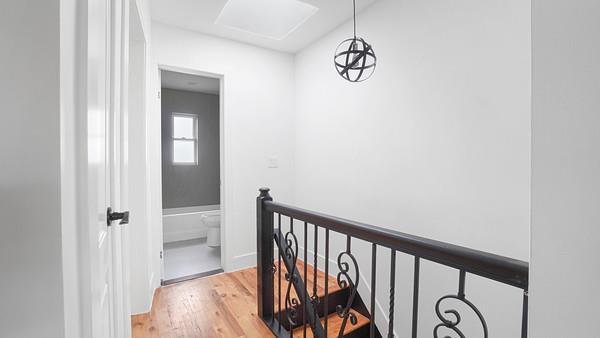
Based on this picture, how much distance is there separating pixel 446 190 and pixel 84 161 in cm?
201

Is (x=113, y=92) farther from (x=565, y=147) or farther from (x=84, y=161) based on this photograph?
(x=565, y=147)

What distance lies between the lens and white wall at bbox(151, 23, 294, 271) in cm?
287

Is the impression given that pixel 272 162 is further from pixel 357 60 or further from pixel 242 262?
pixel 357 60

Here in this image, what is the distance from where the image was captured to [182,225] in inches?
178

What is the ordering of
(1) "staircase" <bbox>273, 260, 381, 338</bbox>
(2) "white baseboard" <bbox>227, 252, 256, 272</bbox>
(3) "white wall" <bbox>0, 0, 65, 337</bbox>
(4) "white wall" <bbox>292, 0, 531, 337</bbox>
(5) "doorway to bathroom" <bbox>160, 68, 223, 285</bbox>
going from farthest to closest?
(5) "doorway to bathroom" <bbox>160, 68, 223, 285</bbox> < (2) "white baseboard" <bbox>227, 252, 256, 272</bbox> < (1) "staircase" <bbox>273, 260, 381, 338</bbox> < (4) "white wall" <bbox>292, 0, 531, 337</bbox> < (3) "white wall" <bbox>0, 0, 65, 337</bbox>

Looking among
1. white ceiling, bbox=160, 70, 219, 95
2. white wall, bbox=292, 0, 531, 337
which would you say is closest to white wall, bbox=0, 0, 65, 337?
white wall, bbox=292, 0, 531, 337

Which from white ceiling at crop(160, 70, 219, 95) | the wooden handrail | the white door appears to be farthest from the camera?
white ceiling at crop(160, 70, 219, 95)

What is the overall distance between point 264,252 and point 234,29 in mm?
2207

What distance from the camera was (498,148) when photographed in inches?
64.1

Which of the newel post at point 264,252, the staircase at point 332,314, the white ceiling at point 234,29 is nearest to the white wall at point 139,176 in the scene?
the white ceiling at point 234,29

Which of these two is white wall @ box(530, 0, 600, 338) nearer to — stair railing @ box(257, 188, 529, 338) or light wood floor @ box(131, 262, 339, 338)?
stair railing @ box(257, 188, 529, 338)

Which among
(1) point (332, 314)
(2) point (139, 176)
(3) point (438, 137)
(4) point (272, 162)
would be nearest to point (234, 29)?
(4) point (272, 162)

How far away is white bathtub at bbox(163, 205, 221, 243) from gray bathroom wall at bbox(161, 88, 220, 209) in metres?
0.13

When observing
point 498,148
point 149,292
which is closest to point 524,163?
point 498,148
